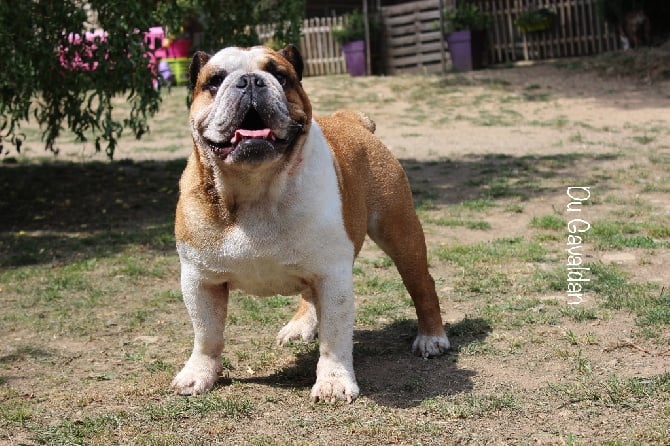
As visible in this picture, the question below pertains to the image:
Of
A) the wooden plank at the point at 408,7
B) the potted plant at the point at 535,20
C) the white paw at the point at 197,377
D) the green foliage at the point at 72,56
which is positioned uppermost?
the wooden plank at the point at 408,7

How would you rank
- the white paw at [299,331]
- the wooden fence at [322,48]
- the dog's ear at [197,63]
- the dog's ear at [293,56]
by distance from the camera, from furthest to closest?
the wooden fence at [322,48], the white paw at [299,331], the dog's ear at [293,56], the dog's ear at [197,63]

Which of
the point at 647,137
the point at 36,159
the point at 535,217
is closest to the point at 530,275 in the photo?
the point at 535,217

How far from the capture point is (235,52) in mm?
4074

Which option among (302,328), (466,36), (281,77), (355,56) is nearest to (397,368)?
(302,328)

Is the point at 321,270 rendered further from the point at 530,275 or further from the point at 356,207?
the point at 530,275

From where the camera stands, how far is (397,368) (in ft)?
15.6

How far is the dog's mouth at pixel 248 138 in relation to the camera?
12.5ft

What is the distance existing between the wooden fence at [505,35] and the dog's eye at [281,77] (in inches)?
707

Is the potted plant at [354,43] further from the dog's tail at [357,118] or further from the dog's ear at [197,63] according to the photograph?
the dog's ear at [197,63]

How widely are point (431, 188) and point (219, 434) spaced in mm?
6979

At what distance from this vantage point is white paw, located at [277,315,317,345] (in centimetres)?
531

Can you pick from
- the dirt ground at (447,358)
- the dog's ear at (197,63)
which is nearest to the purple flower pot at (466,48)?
the dirt ground at (447,358)

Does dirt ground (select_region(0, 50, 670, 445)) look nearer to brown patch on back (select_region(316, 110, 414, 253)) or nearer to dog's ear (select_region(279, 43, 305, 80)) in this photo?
brown patch on back (select_region(316, 110, 414, 253))

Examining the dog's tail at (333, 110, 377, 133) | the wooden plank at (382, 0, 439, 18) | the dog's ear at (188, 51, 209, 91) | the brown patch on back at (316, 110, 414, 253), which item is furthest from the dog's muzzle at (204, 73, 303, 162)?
the wooden plank at (382, 0, 439, 18)
